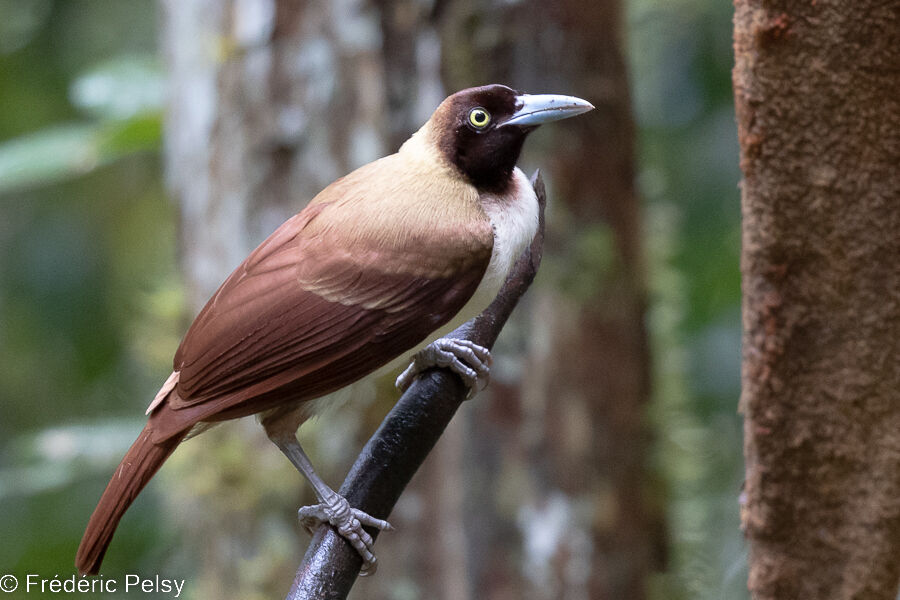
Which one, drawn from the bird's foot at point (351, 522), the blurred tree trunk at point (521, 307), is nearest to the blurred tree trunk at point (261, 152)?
the blurred tree trunk at point (521, 307)

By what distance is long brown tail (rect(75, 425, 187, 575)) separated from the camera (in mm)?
1674

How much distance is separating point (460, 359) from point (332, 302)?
1.71 feet

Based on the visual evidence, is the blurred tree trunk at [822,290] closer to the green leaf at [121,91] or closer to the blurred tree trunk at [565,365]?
the blurred tree trunk at [565,365]

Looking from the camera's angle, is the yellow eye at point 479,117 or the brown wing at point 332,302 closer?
the brown wing at point 332,302

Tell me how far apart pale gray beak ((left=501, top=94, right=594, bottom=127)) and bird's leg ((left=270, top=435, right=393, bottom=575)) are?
0.80 meters

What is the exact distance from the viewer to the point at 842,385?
167cm

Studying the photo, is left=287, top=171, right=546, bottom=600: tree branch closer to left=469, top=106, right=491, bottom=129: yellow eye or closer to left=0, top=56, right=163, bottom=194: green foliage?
left=469, top=106, right=491, bottom=129: yellow eye

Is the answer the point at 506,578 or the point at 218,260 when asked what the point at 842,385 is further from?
the point at 218,260

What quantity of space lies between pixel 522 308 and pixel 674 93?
1.68 meters

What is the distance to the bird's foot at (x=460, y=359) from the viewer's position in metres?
2.19

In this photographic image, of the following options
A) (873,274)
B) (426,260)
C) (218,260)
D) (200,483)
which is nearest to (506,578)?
(200,483)

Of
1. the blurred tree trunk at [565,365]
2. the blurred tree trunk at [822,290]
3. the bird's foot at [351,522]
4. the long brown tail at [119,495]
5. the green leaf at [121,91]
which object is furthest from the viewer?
the green leaf at [121,91]

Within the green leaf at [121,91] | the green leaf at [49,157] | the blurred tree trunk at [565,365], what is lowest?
the blurred tree trunk at [565,365]

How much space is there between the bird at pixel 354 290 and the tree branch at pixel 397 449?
5cm
